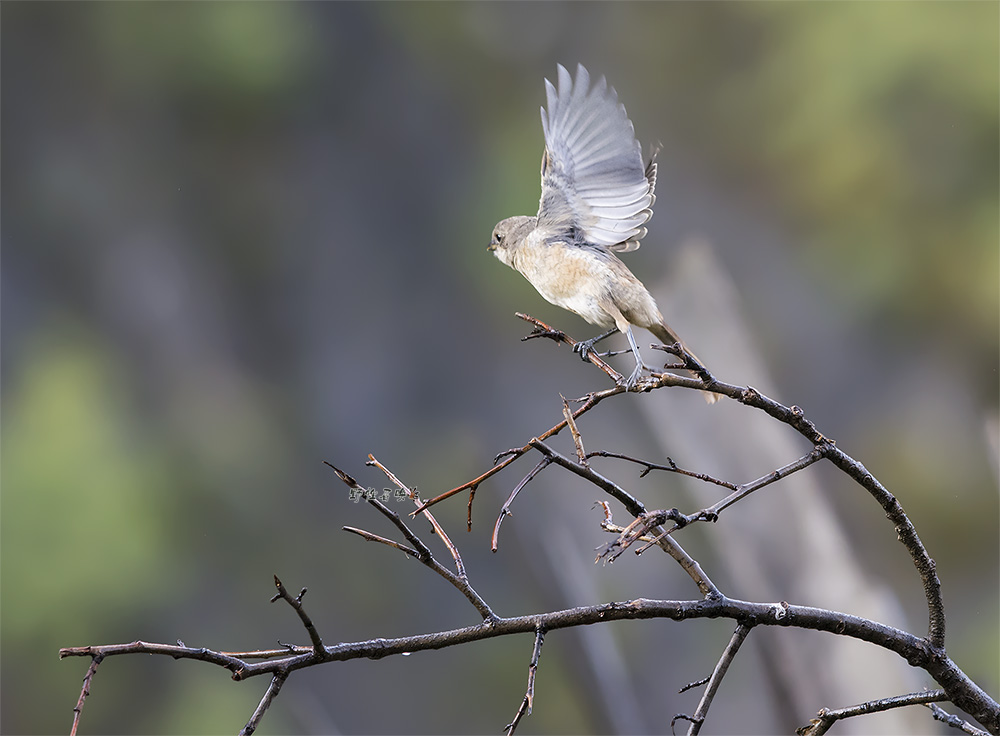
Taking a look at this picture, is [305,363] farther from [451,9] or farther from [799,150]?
[799,150]

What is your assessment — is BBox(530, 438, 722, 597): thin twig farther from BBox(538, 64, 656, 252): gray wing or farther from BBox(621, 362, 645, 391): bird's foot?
BBox(538, 64, 656, 252): gray wing

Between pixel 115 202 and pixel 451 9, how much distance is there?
3.27 feet

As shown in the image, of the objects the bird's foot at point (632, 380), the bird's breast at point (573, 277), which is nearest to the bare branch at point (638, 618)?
the bird's foot at point (632, 380)

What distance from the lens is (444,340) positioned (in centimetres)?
223

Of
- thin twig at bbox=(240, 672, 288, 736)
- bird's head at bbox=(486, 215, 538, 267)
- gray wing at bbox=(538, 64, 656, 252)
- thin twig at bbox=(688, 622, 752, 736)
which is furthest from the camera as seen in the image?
bird's head at bbox=(486, 215, 538, 267)

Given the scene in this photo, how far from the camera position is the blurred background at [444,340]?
6.48ft

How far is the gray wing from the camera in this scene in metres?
0.81

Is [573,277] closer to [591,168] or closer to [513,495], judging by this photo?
[591,168]

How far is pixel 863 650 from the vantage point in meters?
2.00

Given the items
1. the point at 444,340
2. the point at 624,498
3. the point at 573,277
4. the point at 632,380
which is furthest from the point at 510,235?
the point at 444,340

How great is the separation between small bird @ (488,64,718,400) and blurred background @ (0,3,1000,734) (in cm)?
120

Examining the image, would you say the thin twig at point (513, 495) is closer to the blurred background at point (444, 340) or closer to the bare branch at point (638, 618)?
the bare branch at point (638, 618)

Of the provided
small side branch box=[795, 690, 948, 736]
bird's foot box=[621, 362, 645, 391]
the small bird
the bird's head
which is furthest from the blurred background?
small side branch box=[795, 690, 948, 736]

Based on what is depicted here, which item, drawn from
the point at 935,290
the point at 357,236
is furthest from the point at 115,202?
the point at 935,290
